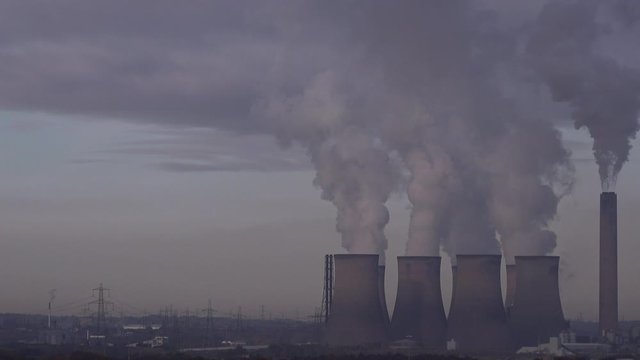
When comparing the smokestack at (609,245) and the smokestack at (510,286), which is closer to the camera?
the smokestack at (609,245)

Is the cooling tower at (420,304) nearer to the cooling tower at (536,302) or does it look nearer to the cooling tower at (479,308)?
the cooling tower at (479,308)

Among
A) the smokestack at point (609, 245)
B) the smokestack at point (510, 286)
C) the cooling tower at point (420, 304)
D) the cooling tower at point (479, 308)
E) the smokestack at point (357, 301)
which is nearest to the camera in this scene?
the smokestack at point (357, 301)

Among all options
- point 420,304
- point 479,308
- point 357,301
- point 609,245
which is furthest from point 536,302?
point 357,301

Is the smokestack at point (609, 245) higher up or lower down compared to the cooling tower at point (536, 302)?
higher up

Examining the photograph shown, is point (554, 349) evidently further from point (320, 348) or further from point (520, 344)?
point (320, 348)

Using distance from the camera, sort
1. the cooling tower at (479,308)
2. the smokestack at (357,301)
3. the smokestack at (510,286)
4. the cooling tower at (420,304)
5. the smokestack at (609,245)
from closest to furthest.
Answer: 1. the smokestack at (357,301)
2. the cooling tower at (479,308)
3. the cooling tower at (420,304)
4. the smokestack at (609,245)
5. the smokestack at (510,286)

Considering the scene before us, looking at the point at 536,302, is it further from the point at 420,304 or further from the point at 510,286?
the point at 510,286

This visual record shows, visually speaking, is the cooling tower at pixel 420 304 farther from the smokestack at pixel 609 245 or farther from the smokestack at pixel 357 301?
the smokestack at pixel 609 245

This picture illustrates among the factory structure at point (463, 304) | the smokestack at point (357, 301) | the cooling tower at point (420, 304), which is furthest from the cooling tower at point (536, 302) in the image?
the smokestack at point (357, 301)
